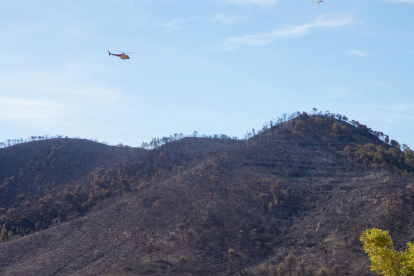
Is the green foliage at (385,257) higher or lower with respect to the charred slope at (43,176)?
lower

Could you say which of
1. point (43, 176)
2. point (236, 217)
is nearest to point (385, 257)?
point (236, 217)

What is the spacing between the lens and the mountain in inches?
1681

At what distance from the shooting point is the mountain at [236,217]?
42.7 metres

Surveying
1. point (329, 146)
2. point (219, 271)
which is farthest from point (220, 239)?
point (329, 146)

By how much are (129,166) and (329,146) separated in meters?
39.8

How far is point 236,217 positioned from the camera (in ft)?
167

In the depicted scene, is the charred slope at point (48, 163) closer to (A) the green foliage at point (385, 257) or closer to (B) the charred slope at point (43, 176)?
(B) the charred slope at point (43, 176)

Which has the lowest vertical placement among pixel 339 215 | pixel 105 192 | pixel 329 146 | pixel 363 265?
pixel 363 265

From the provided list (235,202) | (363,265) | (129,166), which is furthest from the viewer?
(129,166)

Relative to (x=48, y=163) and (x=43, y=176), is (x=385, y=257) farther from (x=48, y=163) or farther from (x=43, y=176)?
(x=48, y=163)

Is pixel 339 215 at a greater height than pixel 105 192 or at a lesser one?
lesser

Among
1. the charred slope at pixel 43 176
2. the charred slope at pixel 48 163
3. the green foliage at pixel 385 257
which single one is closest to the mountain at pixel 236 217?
the charred slope at pixel 43 176

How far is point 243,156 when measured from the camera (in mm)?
70375

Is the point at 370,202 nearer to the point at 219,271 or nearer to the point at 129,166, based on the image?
the point at 219,271
